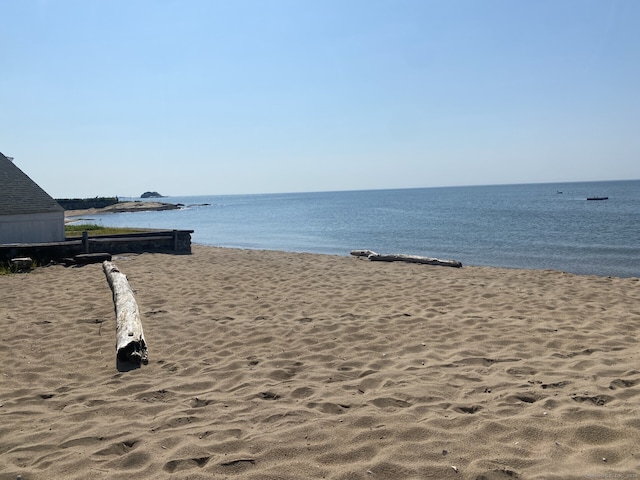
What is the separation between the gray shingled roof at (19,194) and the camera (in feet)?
56.7

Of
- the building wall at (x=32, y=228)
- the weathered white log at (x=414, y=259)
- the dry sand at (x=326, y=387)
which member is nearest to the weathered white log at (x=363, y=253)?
the weathered white log at (x=414, y=259)

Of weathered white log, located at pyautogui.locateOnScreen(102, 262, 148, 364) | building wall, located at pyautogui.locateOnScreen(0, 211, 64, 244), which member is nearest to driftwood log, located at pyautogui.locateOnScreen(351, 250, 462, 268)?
weathered white log, located at pyautogui.locateOnScreen(102, 262, 148, 364)

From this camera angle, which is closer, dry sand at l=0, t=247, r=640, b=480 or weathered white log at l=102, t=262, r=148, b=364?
dry sand at l=0, t=247, r=640, b=480

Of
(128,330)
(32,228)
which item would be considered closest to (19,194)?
(32,228)

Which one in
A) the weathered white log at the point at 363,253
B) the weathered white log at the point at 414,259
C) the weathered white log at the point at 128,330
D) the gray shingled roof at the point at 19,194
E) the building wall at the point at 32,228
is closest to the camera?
the weathered white log at the point at 128,330

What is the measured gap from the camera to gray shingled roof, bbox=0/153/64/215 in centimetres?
1730

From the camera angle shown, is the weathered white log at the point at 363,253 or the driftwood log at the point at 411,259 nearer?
the driftwood log at the point at 411,259

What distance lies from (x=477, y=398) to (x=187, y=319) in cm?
477

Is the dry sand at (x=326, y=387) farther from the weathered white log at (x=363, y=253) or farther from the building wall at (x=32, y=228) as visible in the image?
the building wall at (x=32, y=228)

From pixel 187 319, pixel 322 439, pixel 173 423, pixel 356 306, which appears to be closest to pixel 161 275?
pixel 187 319

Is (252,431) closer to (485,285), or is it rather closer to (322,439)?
(322,439)

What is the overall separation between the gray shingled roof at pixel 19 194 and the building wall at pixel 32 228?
0.18 meters

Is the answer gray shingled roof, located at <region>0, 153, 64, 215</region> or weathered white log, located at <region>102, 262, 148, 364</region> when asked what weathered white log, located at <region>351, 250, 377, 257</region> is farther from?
gray shingled roof, located at <region>0, 153, 64, 215</region>

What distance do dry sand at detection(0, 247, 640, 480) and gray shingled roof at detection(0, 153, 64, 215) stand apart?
8668mm
